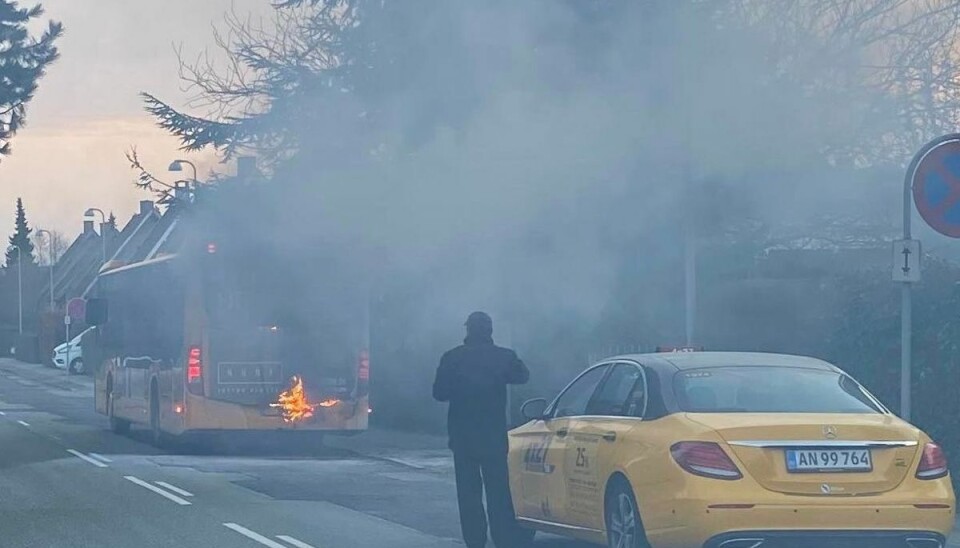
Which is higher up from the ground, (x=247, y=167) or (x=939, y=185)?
(x=247, y=167)

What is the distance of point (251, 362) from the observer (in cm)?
1789

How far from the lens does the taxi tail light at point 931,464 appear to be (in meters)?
7.95

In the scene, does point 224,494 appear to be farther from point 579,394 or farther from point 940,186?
point 940,186

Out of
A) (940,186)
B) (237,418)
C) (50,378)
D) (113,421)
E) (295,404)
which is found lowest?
(50,378)

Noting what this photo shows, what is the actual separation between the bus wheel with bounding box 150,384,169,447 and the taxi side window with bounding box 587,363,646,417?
11421 millimetres

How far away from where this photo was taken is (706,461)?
7.80 m

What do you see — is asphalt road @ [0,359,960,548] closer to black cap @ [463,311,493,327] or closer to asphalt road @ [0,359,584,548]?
asphalt road @ [0,359,584,548]

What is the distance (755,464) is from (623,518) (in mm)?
969

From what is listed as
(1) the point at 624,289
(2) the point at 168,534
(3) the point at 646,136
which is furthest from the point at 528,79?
(2) the point at 168,534

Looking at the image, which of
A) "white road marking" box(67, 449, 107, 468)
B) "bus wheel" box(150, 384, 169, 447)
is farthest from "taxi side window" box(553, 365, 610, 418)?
"bus wheel" box(150, 384, 169, 447)

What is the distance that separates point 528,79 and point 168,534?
6912 millimetres

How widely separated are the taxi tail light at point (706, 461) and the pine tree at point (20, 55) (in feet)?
51.1

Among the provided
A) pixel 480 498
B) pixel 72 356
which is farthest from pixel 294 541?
pixel 72 356

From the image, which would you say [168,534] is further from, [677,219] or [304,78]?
[304,78]
